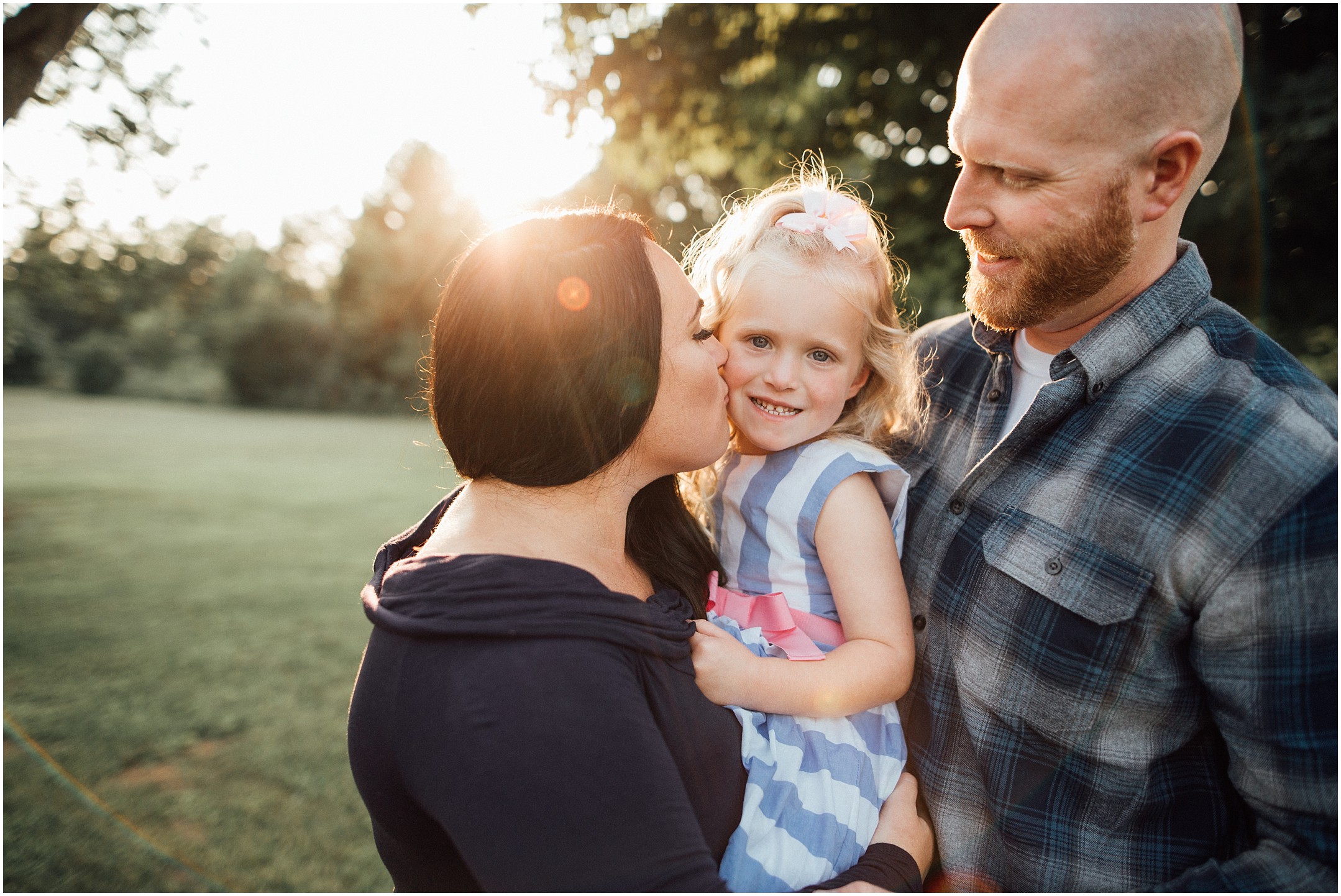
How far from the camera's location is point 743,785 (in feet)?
5.82

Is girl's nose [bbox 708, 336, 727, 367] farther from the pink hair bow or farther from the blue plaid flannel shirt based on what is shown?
the blue plaid flannel shirt

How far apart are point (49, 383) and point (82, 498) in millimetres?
28701

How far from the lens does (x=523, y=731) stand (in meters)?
1.29

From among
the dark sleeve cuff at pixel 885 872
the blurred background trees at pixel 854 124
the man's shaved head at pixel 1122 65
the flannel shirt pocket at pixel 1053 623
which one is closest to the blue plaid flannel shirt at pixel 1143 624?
the flannel shirt pocket at pixel 1053 623

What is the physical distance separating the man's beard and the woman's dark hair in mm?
1110

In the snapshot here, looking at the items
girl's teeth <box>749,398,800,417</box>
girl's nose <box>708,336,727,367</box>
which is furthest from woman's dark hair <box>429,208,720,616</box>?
girl's teeth <box>749,398,800,417</box>

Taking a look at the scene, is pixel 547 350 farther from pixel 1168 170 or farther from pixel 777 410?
pixel 1168 170

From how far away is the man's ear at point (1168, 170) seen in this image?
6.75 ft

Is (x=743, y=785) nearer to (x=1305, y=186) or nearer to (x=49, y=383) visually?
(x=1305, y=186)

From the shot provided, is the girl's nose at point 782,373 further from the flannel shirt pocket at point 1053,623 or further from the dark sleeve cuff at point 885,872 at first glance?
the dark sleeve cuff at point 885,872

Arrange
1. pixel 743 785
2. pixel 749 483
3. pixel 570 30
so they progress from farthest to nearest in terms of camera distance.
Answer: pixel 570 30
pixel 749 483
pixel 743 785

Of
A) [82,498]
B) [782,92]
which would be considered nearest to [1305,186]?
[782,92]

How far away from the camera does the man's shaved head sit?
6.63ft

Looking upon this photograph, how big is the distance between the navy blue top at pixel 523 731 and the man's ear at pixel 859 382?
1175mm
